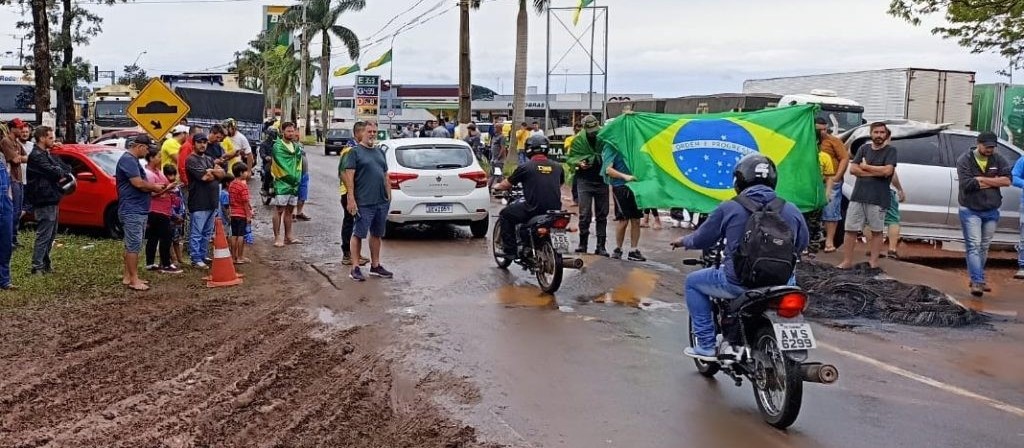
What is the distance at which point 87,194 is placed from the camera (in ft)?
45.6

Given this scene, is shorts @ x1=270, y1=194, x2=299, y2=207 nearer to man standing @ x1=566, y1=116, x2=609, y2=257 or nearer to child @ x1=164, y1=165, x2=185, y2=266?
child @ x1=164, y1=165, x2=185, y2=266

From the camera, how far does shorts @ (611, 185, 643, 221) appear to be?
12320mm

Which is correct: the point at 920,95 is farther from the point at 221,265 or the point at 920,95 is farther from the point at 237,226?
the point at 221,265

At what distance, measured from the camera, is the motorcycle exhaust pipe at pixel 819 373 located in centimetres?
533

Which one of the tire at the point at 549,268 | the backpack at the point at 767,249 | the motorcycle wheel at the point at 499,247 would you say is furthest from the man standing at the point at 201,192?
the backpack at the point at 767,249

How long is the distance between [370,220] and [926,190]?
7.71 metres

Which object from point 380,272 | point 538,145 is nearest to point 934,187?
point 538,145

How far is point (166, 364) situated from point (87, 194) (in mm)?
7773

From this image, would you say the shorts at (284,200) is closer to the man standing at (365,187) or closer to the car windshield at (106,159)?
the car windshield at (106,159)

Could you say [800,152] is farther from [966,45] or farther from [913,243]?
[966,45]

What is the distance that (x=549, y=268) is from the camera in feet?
32.9

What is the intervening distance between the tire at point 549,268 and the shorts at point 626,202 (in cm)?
246

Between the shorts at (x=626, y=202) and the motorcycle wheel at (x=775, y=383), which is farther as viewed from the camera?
the shorts at (x=626, y=202)

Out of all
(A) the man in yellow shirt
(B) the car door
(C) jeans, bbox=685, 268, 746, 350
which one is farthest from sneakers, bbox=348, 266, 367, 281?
(B) the car door
